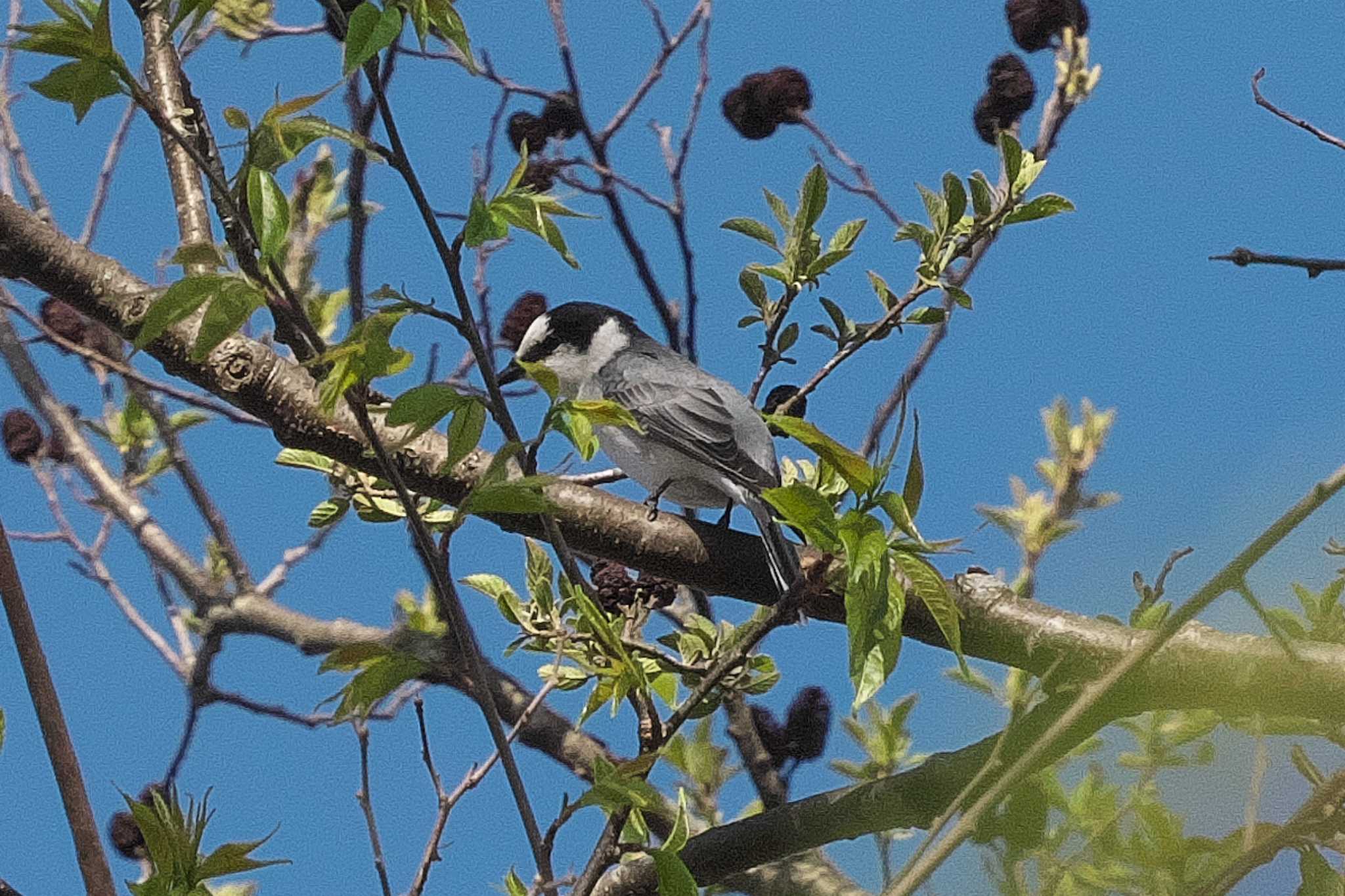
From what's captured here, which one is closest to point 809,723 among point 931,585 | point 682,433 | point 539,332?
point 682,433

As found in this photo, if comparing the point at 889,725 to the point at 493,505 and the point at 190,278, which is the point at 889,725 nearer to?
the point at 493,505

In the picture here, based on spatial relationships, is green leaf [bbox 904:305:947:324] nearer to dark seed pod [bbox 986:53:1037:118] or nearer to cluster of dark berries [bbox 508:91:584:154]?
dark seed pod [bbox 986:53:1037:118]

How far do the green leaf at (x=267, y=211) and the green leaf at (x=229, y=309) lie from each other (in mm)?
31

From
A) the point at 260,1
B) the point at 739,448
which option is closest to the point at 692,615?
the point at 739,448

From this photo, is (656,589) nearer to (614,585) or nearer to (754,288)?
(614,585)

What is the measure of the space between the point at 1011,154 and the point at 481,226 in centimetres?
83

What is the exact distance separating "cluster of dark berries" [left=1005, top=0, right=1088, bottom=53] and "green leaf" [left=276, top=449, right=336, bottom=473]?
1.42 metres

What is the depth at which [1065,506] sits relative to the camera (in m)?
2.54

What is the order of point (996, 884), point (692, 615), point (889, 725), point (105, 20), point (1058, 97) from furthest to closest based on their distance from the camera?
point (1058, 97), point (889, 725), point (692, 615), point (105, 20), point (996, 884)

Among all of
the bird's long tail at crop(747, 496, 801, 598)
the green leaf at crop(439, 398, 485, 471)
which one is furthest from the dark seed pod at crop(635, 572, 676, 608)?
the green leaf at crop(439, 398, 485, 471)

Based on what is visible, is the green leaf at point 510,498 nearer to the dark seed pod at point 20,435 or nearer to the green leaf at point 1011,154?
the green leaf at point 1011,154

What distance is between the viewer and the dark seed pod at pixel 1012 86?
91.0 inches

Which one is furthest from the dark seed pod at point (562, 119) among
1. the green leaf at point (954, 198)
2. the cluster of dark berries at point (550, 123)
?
the green leaf at point (954, 198)

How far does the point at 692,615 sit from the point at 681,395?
121 cm
